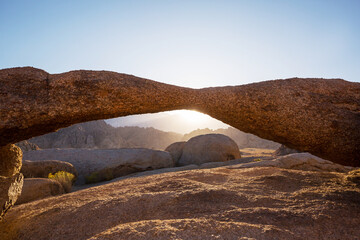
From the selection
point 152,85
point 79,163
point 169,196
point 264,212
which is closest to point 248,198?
point 264,212

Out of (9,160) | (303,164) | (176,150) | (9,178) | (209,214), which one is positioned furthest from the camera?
(176,150)

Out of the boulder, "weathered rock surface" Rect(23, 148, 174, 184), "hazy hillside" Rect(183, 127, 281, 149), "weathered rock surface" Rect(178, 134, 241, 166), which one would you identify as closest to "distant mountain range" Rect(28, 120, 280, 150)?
"hazy hillside" Rect(183, 127, 281, 149)

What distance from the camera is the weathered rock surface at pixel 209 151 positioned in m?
13.5

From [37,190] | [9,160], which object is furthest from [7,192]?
[37,190]

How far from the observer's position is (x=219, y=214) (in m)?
2.63

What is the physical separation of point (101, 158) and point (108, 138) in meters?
25.3

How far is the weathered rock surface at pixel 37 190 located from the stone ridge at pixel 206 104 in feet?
7.89

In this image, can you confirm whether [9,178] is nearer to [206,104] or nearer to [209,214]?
[209,214]

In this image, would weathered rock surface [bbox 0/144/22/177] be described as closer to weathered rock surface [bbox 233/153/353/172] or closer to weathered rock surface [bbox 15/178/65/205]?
weathered rock surface [bbox 15/178/65/205]

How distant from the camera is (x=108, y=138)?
3528 centimetres

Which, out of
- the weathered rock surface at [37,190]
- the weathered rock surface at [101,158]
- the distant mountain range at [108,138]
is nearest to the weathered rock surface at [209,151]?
the weathered rock surface at [101,158]

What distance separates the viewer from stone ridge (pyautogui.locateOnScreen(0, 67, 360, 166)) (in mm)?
3301

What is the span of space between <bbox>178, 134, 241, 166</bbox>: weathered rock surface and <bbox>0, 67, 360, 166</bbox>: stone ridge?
371 inches

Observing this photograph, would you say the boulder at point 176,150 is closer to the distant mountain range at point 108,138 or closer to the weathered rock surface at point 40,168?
the weathered rock surface at point 40,168
